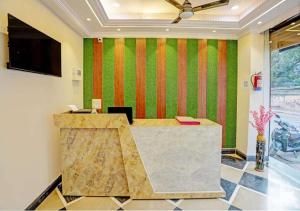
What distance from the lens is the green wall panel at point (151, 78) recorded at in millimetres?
4734

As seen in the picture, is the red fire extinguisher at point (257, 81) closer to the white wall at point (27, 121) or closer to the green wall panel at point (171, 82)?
the green wall panel at point (171, 82)

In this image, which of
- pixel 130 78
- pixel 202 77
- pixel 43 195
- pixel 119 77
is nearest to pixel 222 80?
pixel 202 77

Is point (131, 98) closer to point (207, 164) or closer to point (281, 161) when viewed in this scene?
point (207, 164)

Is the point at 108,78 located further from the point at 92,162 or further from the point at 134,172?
the point at 134,172

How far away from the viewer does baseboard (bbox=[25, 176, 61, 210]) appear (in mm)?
2588

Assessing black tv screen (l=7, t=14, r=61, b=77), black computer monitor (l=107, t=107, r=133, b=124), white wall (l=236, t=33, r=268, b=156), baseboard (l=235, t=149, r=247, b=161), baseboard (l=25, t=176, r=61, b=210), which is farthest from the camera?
baseboard (l=235, t=149, r=247, b=161)

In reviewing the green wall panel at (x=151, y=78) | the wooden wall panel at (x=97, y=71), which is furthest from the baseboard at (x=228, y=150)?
the wooden wall panel at (x=97, y=71)

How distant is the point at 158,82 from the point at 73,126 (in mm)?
2432

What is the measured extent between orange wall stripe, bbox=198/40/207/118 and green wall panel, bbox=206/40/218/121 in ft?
0.24

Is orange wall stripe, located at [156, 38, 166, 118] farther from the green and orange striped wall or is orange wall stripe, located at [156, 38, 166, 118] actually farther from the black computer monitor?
the black computer monitor

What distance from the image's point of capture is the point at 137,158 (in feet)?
9.04

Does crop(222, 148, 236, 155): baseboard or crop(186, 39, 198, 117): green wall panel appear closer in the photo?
crop(186, 39, 198, 117): green wall panel

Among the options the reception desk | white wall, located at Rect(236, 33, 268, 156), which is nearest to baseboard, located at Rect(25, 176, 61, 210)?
the reception desk

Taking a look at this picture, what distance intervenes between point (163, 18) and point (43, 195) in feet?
11.9
